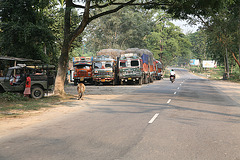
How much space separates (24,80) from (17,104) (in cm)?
327

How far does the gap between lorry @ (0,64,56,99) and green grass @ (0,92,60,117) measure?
0.52m

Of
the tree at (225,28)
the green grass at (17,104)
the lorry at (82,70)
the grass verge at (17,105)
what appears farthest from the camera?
the tree at (225,28)

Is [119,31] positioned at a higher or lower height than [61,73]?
higher

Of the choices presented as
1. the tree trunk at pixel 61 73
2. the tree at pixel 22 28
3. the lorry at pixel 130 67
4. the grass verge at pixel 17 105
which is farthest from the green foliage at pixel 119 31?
the grass verge at pixel 17 105

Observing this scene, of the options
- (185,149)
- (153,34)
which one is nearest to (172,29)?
(153,34)

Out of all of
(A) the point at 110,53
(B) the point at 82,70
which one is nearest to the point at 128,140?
(B) the point at 82,70

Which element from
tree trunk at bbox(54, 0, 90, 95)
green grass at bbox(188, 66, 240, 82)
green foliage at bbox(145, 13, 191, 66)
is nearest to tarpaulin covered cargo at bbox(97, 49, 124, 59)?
tree trunk at bbox(54, 0, 90, 95)

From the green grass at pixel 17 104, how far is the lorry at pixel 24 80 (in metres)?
0.52

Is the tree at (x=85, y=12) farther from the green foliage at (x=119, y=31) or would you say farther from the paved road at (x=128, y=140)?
the green foliage at (x=119, y=31)

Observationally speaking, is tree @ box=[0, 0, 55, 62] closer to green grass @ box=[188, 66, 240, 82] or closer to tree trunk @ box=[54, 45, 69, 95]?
tree trunk @ box=[54, 45, 69, 95]

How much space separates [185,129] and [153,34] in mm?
72341

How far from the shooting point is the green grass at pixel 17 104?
12488 mm

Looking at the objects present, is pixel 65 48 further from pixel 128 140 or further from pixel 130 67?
pixel 130 67

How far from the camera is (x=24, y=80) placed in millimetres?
17719
